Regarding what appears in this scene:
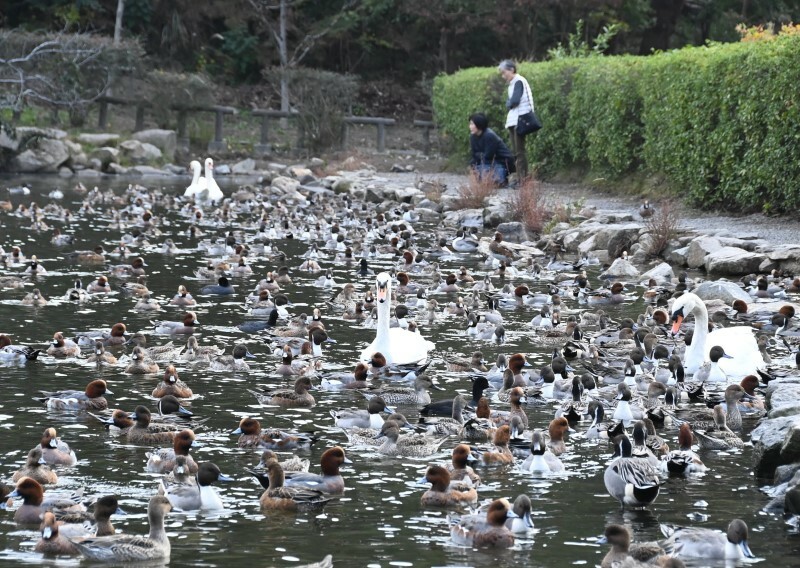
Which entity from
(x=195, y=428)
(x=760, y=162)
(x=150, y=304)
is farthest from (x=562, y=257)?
(x=195, y=428)

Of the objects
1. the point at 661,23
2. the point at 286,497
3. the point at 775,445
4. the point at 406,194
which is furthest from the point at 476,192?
the point at 661,23

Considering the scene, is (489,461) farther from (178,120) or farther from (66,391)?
(178,120)

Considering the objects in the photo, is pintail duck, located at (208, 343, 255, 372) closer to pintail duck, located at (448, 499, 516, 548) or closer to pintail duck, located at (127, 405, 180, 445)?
pintail duck, located at (127, 405, 180, 445)

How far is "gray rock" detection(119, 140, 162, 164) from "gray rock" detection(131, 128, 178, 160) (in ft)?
2.66

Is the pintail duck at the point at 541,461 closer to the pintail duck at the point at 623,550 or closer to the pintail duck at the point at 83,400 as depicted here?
the pintail duck at the point at 623,550

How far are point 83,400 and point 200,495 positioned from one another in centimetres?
322

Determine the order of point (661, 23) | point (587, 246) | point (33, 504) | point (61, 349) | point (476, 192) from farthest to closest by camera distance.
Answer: point (661, 23) → point (476, 192) → point (587, 246) → point (61, 349) → point (33, 504)

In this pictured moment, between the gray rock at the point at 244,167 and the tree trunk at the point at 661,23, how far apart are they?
16330 millimetres

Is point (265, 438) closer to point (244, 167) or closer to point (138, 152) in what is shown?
point (244, 167)

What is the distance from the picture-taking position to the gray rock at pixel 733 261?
71.4 ft

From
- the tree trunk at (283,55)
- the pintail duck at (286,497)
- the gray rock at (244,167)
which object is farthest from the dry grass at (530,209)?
the tree trunk at (283,55)

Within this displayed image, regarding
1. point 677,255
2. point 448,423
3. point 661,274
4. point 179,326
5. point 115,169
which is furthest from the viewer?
point 115,169

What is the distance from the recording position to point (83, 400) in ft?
41.5

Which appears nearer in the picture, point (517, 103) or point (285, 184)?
point (517, 103)
